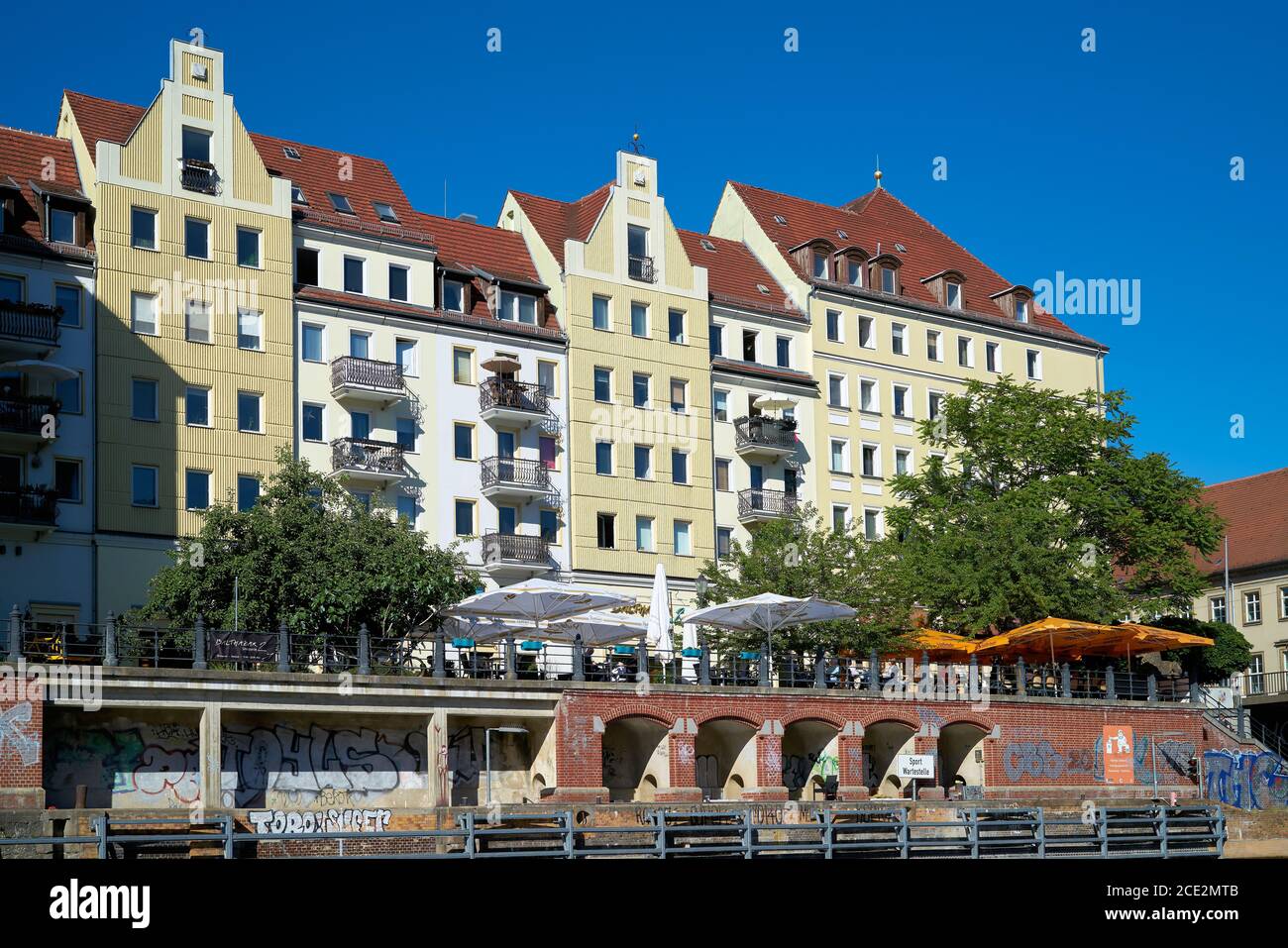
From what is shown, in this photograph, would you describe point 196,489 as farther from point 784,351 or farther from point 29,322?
point 784,351

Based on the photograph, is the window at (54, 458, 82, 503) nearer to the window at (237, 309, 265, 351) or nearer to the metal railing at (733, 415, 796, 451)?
the window at (237, 309, 265, 351)

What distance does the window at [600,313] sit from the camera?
60344 mm

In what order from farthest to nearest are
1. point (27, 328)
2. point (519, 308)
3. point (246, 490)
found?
1. point (519, 308)
2. point (246, 490)
3. point (27, 328)

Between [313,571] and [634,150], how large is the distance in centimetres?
2611

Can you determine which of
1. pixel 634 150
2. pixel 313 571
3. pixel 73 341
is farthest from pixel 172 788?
pixel 634 150

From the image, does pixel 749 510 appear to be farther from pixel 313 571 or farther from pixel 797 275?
pixel 313 571

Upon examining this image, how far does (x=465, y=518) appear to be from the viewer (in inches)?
2210

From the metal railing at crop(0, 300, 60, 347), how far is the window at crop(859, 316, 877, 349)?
31622 mm

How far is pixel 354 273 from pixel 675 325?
12.2 metres

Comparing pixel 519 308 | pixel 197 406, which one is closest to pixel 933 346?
pixel 519 308

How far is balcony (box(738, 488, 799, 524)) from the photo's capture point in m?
62.2

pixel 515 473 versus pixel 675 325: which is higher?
pixel 675 325
